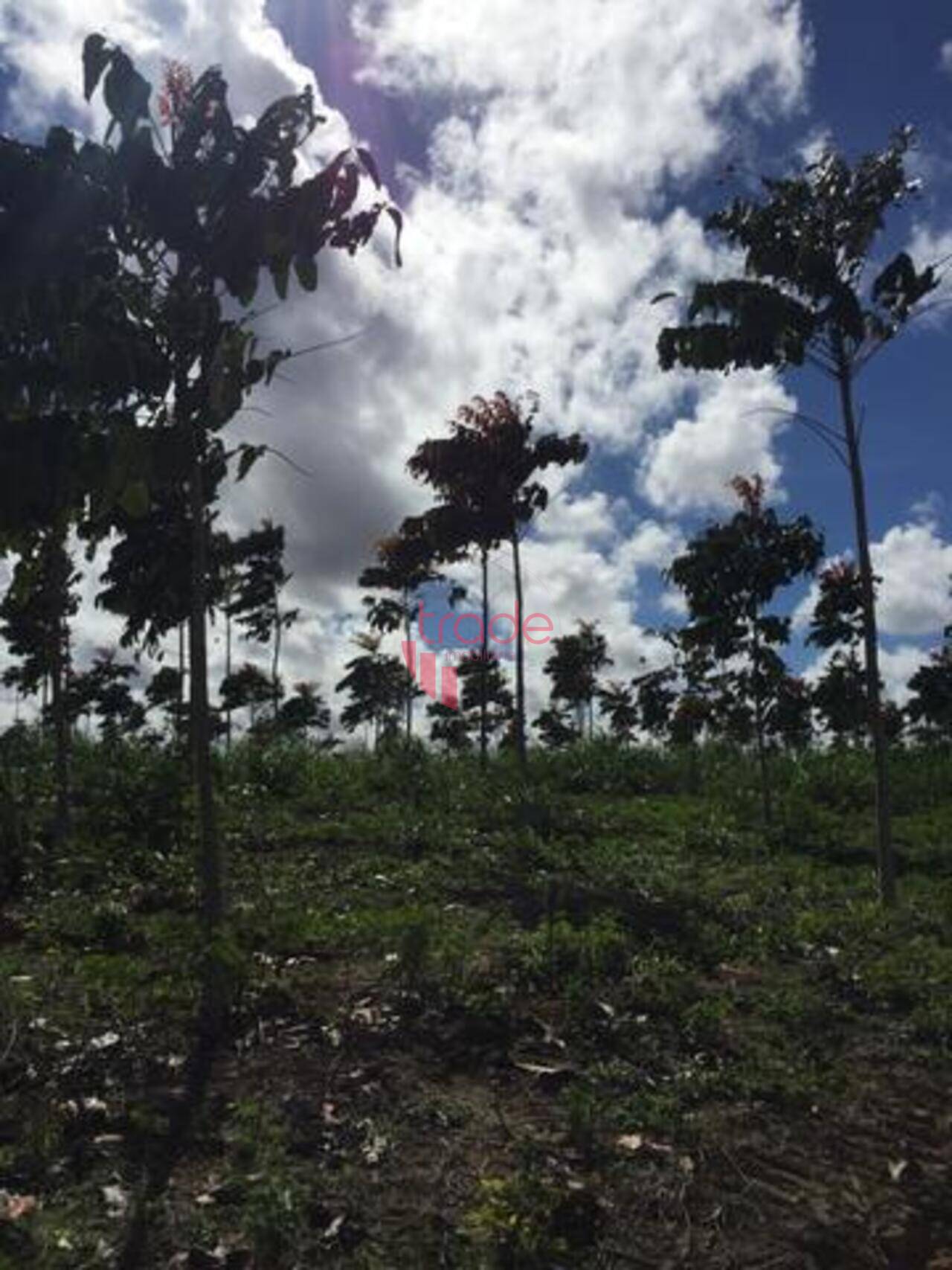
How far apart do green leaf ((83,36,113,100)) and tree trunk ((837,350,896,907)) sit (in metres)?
7.70

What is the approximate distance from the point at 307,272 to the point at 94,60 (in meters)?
1.19

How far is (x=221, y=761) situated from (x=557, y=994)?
12152 millimetres

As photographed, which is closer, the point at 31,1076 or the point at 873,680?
the point at 31,1076

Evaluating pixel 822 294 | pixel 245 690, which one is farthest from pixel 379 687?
pixel 822 294

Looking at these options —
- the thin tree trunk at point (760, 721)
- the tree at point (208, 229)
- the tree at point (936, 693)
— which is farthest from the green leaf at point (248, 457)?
the tree at point (936, 693)

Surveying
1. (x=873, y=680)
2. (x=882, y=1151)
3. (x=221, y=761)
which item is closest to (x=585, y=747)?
A: (x=221, y=761)

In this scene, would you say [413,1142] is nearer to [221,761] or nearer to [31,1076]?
[31,1076]

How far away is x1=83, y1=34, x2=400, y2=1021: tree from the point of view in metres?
4.93

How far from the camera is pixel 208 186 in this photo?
555 cm

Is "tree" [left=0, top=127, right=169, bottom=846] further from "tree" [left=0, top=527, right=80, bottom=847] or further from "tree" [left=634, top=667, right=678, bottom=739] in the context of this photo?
"tree" [left=634, top=667, right=678, bottom=739]

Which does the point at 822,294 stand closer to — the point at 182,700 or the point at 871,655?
the point at 871,655

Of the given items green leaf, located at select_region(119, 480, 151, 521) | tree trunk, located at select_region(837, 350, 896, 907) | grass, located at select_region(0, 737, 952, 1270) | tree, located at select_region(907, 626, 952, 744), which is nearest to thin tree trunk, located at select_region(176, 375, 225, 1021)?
grass, located at select_region(0, 737, 952, 1270)

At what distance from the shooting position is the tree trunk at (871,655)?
1023 centimetres

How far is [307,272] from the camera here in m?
4.98
